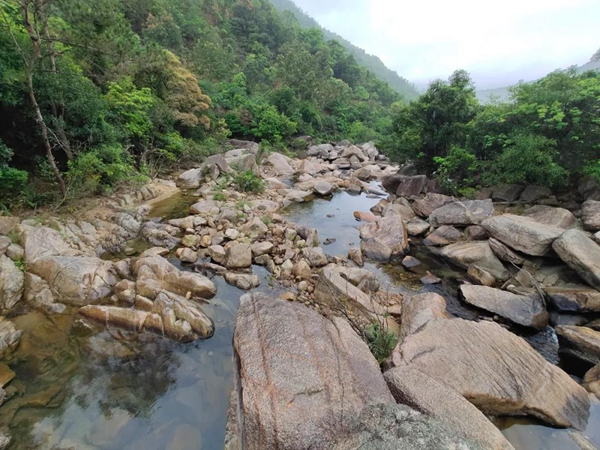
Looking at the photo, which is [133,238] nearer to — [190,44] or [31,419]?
[31,419]

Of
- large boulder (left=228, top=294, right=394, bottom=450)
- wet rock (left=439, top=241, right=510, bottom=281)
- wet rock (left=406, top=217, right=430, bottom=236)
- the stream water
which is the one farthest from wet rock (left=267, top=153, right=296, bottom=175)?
large boulder (left=228, top=294, right=394, bottom=450)

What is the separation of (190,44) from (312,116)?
17642mm

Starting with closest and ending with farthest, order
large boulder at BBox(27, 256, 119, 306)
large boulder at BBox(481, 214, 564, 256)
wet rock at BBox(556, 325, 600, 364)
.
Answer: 1. wet rock at BBox(556, 325, 600, 364)
2. large boulder at BBox(27, 256, 119, 306)
3. large boulder at BBox(481, 214, 564, 256)

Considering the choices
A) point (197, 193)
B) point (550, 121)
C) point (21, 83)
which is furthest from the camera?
point (197, 193)

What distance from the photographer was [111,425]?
13.5 ft

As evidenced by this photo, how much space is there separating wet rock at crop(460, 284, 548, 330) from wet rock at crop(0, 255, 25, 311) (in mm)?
10160

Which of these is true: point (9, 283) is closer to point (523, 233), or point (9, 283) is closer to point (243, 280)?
point (243, 280)

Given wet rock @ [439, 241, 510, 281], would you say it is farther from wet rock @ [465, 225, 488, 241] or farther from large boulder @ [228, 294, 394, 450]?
large boulder @ [228, 294, 394, 450]

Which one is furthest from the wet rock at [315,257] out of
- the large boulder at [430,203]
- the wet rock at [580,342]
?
the large boulder at [430,203]

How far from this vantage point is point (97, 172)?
9672 millimetres

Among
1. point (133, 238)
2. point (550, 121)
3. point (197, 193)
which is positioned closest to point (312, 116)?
point (197, 193)

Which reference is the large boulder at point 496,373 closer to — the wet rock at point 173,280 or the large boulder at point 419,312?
the large boulder at point 419,312

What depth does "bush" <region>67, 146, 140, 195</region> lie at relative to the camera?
8.83 metres

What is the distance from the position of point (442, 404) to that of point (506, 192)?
11925 millimetres
